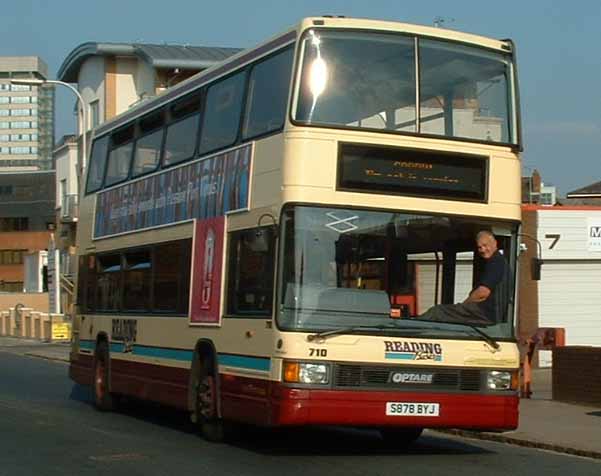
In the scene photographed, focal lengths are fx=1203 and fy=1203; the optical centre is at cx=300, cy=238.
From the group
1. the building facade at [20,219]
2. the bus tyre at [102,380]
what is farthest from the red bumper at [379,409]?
the building facade at [20,219]

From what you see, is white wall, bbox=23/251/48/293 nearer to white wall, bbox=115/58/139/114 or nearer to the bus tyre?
white wall, bbox=115/58/139/114

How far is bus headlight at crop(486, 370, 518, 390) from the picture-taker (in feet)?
40.7

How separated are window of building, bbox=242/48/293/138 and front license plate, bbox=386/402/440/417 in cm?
308

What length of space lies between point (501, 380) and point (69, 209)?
5556cm

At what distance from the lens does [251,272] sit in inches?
503

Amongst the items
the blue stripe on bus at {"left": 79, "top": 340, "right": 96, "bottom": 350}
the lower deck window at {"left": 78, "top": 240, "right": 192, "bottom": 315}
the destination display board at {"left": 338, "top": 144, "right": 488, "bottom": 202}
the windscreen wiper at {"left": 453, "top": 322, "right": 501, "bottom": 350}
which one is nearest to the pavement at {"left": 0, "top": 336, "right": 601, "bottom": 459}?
the windscreen wiper at {"left": 453, "top": 322, "right": 501, "bottom": 350}

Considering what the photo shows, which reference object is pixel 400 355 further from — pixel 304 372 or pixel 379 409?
pixel 304 372

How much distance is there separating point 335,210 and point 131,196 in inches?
242

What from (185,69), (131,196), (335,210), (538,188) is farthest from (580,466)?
(185,69)

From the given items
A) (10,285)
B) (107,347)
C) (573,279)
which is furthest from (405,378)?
(10,285)

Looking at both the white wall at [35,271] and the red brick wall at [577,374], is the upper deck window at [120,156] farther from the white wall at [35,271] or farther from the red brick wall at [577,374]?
the white wall at [35,271]

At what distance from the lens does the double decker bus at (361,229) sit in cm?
1188

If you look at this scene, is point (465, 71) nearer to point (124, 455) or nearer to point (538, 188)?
point (124, 455)

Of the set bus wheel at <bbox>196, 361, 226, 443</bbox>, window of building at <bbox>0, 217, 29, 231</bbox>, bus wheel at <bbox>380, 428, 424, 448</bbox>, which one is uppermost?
window of building at <bbox>0, 217, 29, 231</bbox>
